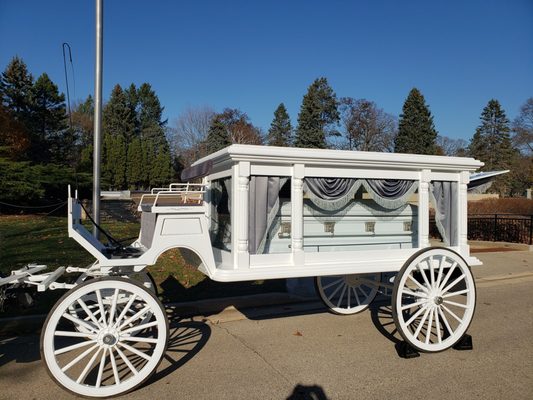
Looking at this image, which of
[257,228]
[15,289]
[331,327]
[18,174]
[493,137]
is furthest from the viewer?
[493,137]

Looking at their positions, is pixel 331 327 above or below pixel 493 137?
below

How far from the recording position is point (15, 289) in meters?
4.08

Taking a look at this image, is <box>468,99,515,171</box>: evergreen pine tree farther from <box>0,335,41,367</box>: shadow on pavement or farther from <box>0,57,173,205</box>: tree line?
<box>0,335,41,367</box>: shadow on pavement

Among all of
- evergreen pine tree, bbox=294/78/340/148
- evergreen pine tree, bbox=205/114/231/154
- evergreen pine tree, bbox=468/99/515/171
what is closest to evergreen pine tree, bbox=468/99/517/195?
evergreen pine tree, bbox=468/99/515/171

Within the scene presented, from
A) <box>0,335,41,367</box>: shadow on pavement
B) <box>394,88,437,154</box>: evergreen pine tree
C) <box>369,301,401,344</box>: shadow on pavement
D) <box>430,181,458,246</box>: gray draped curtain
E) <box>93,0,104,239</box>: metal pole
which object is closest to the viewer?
<box>0,335,41,367</box>: shadow on pavement

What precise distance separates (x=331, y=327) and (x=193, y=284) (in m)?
3.13

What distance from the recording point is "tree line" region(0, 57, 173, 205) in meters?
19.3

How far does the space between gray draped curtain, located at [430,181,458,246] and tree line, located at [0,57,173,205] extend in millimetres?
4230

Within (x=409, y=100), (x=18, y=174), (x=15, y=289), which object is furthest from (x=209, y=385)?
(x=409, y=100)

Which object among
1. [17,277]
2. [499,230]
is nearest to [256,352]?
[17,277]

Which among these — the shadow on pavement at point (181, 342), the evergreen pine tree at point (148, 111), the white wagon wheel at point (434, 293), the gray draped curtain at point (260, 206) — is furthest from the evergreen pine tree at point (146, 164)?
the white wagon wheel at point (434, 293)

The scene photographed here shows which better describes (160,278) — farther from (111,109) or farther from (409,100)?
(111,109)

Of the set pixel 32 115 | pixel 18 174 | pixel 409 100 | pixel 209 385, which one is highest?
pixel 409 100

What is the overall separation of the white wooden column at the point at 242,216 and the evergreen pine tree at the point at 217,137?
45.9 meters
